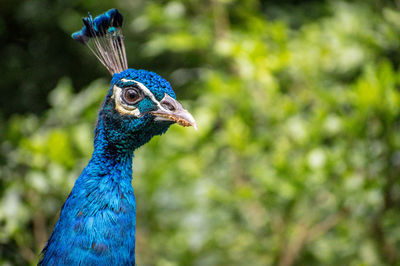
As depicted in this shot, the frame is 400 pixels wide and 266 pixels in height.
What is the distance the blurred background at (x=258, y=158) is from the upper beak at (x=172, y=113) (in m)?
0.62

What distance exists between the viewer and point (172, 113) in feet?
3.16

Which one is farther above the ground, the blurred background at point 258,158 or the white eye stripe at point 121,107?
the blurred background at point 258,158

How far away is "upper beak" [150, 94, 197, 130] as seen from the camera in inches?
37.4

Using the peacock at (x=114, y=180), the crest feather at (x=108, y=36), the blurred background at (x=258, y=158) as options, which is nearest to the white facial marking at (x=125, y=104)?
the peacock at (x=114, y=180)

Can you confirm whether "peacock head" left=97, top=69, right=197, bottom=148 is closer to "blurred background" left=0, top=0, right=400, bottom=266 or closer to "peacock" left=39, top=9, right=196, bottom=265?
"peacock" left=39, top=9, right=196, bottom=265

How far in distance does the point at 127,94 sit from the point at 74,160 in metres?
0.66

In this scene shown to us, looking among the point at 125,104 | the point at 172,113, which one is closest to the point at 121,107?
the point at 125,104

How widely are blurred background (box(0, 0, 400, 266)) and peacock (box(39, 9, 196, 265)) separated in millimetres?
509

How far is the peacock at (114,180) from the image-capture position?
946 millimetres

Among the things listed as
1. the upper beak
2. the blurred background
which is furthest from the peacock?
the blurred background

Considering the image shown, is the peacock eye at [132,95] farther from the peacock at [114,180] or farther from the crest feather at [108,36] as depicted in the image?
the crest feather at [108,36]

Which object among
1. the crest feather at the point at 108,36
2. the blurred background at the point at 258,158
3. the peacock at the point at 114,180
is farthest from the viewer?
the blurred background at the point at 258,158

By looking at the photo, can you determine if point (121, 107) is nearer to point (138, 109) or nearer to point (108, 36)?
point (138, 109)

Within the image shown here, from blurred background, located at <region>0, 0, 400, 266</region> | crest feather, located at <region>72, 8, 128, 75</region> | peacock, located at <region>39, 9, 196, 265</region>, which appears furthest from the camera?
blurred background, located at <region>0, 0, 400, 266</region>
